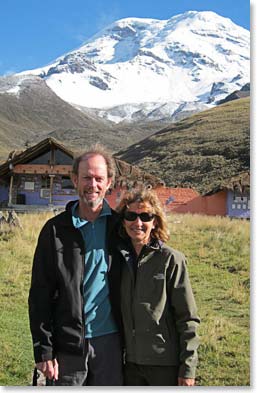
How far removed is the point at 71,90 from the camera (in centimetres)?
420

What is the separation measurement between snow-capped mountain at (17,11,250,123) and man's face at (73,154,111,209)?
1.47m

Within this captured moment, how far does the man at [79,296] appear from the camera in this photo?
5.31 ft

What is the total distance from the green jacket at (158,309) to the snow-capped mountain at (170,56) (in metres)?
1.62

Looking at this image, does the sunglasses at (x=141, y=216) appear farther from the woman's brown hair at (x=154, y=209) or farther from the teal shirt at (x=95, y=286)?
the teal shirt at (x=95, y=286)

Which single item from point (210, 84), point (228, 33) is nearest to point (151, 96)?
point (210, 84)

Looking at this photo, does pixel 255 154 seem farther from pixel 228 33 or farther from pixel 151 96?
pixel 151 96

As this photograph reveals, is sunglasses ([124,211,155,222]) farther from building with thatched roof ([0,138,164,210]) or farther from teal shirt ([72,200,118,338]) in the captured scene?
building with thatched roof ([0,138,164,210])

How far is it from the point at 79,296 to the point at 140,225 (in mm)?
321

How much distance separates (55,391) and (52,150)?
7.39 feet

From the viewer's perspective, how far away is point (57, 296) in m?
1.65

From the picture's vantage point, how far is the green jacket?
161 centimetres

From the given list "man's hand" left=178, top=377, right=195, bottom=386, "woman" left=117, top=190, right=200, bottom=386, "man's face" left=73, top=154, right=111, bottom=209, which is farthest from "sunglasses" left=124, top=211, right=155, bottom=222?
"man's hand" left=178, top=377, right=195, bottom=386

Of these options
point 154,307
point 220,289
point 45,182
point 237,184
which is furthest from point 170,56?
point 154,307

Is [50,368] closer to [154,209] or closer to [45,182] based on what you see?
[154,209]
